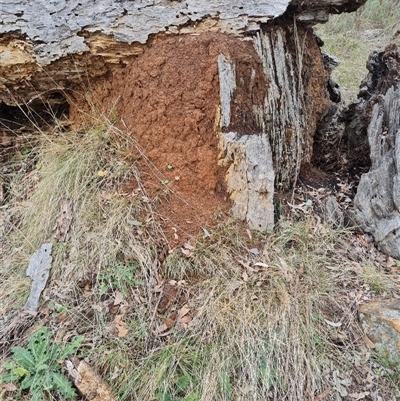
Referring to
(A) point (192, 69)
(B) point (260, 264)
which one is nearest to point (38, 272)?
(B) point (260, 264)

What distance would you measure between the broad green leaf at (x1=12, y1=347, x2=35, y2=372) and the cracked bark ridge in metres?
2.32

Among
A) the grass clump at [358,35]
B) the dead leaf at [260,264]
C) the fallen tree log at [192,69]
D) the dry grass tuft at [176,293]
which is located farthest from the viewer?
the grass clump at [358,35]

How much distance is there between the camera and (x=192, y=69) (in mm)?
2641

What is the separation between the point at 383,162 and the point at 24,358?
8.74 ft

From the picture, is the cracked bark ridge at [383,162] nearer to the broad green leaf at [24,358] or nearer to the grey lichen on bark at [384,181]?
the grey lichen on bark at [384,181]

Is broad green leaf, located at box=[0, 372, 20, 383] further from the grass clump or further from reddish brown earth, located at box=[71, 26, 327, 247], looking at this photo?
the grass clump

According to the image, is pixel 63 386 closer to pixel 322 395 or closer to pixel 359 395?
pixel 322 395

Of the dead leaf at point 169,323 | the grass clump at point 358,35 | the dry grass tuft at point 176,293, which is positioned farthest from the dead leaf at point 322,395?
the grass clump at point 358,35

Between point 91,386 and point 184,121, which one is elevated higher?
point 184,121

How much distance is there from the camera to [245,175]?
255 centimetres

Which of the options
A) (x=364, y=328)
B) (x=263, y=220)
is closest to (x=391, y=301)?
(x=364, y=328)

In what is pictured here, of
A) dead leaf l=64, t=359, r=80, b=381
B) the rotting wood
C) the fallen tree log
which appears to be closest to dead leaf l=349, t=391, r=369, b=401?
the fallen tree log

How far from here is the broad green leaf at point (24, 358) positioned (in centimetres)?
199

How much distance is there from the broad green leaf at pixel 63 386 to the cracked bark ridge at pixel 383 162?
2.16 m
